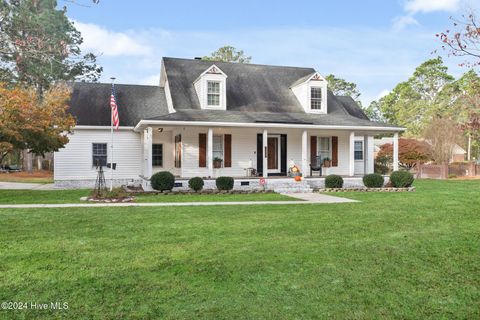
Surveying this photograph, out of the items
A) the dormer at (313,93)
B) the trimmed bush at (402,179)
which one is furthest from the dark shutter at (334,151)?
the trimmed bush at (402,179)

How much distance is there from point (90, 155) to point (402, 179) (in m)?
15.0

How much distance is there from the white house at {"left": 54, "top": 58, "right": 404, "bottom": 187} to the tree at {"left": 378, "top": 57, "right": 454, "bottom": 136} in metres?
30.5

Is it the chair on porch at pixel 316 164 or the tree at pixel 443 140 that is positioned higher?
the tree at pixel 443 140

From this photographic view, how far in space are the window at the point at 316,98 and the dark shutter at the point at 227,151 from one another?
508 cm

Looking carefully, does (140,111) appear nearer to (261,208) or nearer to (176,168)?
(176,168)

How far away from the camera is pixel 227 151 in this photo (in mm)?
19453

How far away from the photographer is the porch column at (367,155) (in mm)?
21609

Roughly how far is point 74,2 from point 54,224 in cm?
545

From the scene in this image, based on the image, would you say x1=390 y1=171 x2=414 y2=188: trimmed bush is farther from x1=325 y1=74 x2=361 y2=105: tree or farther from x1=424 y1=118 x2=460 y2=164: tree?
x1=325 y1=74 x2=361 y2=105: tree

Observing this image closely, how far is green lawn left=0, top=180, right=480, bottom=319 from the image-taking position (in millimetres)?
4426

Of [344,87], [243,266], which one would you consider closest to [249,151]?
[243,266]

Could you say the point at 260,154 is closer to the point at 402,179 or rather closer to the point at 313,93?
the point at 313,93

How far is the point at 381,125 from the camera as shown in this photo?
19.7 meters

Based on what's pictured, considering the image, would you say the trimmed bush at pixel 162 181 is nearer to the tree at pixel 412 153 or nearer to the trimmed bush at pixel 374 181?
the trimmed bush at pixel 374 181
